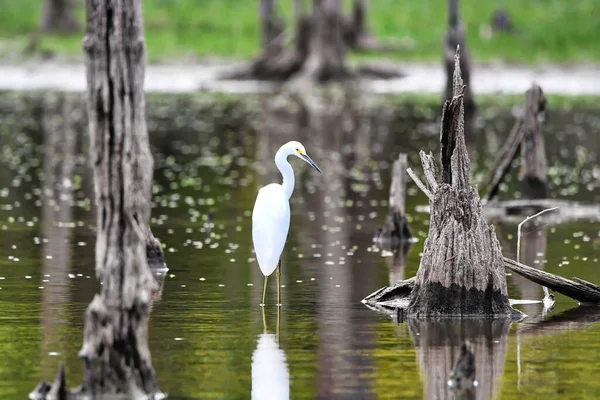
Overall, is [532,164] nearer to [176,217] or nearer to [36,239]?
[176,217]

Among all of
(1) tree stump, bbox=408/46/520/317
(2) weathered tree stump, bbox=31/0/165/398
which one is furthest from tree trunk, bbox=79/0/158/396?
(1) tree stump, bbox=408/46/520/317

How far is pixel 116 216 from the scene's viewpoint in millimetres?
9945

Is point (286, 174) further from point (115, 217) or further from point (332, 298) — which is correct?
point (115, 217)

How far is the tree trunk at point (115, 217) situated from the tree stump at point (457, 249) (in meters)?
3.55

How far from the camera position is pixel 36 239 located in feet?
60.5

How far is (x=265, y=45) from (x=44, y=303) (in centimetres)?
3900

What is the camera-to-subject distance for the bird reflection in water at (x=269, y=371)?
1055cm

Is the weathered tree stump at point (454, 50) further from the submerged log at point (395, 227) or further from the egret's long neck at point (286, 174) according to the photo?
the egret's long neck at point (286, 174)

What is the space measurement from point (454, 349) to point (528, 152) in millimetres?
9073

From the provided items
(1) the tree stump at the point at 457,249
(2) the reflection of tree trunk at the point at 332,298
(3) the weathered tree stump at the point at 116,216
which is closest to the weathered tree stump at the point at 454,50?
(2) the reflection of tree trunk at the point at 332,298

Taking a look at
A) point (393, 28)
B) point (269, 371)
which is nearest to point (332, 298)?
point (269, 371)

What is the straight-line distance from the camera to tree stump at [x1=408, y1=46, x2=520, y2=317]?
1284cm

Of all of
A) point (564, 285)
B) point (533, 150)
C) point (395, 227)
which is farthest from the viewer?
point (533, 150)

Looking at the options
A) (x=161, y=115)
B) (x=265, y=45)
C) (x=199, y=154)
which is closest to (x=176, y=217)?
(x=199, y=154)
